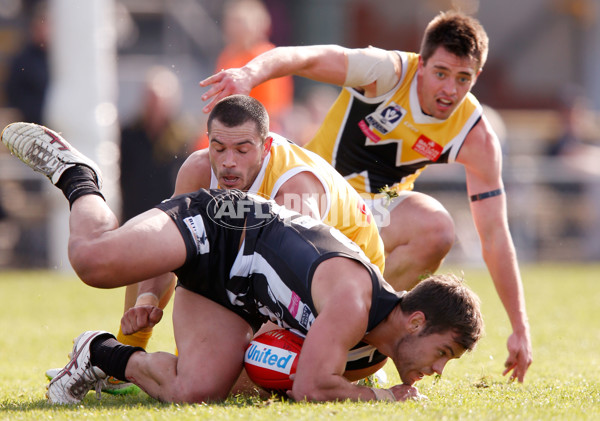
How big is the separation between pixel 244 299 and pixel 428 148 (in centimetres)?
196

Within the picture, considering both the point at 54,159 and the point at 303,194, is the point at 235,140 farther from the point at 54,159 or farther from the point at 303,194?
the point at 54,159

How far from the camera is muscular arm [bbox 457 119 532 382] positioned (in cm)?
595

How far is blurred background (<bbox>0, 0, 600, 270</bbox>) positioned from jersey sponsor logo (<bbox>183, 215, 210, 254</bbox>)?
490cm

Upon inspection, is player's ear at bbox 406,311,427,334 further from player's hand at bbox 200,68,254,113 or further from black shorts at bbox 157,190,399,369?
player's hand at bbox 200,68,254,113

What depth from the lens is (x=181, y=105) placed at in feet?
50.0

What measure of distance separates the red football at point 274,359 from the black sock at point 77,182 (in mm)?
1169

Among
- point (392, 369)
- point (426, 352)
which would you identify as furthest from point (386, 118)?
point (426, 352)

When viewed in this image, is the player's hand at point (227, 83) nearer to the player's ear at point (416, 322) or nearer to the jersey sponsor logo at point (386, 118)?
the jersey sponsor logo at point (386, 118)

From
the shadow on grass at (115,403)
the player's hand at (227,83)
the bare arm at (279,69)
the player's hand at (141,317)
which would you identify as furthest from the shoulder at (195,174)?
the shadow on grass at (115,403)

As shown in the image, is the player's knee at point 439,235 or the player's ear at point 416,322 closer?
the player's ear at point 416,322

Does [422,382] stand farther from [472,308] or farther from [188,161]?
[188,161]

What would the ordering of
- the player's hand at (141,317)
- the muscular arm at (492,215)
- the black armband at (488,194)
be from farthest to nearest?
1. the black armband at (488,194)
2. the muscular arm at (492,215)
3. the player's hand at (141,317)

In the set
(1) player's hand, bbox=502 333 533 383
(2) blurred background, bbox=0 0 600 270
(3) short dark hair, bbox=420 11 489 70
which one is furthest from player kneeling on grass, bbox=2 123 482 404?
(2) blurred background, bbox=0 0 600 270

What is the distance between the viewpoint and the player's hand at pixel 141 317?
5.04m
